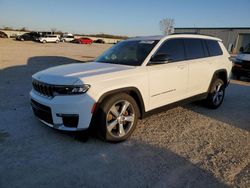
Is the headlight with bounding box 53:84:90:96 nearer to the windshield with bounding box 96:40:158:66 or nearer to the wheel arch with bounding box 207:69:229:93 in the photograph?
the windshield with bounding box 96:40:158:66

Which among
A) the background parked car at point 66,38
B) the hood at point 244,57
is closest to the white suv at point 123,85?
the hood at point 244,57

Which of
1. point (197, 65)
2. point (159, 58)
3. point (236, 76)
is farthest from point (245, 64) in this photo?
point (159, 58)

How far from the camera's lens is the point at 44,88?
12.9 feet

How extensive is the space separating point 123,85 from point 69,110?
96 centimetres

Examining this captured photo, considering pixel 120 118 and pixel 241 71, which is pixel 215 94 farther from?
pixel 241 71

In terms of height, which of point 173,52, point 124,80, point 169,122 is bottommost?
point 169,122

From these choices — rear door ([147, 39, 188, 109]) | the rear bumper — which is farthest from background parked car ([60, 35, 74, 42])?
rear door ([147, 39, 188, 109])

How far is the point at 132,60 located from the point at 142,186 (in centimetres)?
243

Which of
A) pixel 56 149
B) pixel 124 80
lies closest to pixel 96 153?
pixel 56 149

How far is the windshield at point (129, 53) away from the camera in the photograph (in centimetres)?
A: 457

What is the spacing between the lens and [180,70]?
491 centimetres

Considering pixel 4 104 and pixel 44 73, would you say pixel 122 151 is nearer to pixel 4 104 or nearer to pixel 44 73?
pixel 44 73

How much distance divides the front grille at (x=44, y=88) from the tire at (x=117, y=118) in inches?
32.9

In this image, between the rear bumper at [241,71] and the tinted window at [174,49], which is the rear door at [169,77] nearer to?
the tinted window at [174,49]
